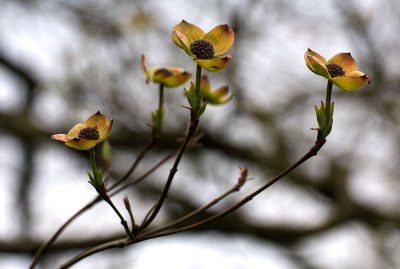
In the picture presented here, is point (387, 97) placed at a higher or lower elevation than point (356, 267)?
higher

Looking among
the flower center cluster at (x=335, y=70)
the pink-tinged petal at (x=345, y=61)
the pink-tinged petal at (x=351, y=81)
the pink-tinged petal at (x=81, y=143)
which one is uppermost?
the pink-tinged petal at (x=345, y=61)

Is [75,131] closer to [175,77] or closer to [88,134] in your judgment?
[88,134]

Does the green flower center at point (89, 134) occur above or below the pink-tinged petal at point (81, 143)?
above

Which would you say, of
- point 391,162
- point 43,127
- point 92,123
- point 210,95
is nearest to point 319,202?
point 391,162

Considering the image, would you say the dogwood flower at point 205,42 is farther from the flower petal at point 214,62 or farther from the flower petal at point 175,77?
the flower petal at point 175,77

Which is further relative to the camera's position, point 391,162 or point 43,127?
point 391,162

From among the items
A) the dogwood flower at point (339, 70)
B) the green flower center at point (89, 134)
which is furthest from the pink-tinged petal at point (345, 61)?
the green flower center at point (89, 134)

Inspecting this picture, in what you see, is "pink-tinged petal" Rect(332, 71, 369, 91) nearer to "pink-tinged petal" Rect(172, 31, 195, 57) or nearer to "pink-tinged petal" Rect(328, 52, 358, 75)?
"pink-tinged petal" Rect(328, 52, 358, 75)

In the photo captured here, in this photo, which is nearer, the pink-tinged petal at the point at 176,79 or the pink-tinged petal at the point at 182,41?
the pink-tinged petal at the point at 182,41

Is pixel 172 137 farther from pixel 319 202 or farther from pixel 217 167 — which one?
pixel 319 202
